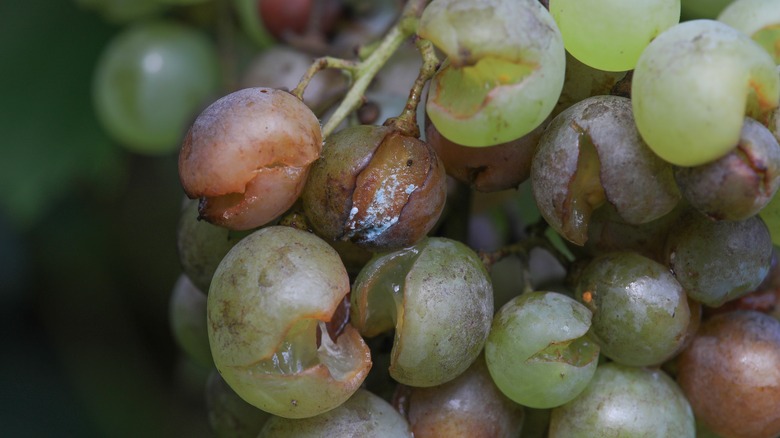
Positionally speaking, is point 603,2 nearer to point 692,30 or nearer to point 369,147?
point 692,30

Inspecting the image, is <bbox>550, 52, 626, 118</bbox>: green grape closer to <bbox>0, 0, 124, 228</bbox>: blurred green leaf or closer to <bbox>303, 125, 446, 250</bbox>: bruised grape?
<bbox>303, 125, 446, 250</bbox>: bruised grape

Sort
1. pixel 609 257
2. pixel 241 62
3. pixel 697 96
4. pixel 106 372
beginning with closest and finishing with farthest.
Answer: pixel 697 96
pixel 609 257
pixel 241 62
pixel 106 372

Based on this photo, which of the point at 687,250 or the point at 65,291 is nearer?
the point at 687,250

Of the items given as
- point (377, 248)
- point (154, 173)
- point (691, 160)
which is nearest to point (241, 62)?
point (154, 173)

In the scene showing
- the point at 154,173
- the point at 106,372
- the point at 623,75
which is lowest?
the point at 106,372

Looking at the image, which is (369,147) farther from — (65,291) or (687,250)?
(65,291)

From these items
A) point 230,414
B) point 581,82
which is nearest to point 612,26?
point 581,82

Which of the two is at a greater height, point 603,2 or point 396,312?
point 603,2

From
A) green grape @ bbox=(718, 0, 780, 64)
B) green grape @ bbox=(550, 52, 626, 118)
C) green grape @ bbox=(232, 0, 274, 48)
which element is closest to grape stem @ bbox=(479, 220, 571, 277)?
green grape @ bbox=(550, 52, 626, 118)

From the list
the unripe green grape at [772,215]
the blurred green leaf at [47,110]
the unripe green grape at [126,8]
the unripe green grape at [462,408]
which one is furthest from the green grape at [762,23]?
the blurred green leaf at [47,110]

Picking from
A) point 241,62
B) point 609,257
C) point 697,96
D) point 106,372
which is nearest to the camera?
point 697,96
